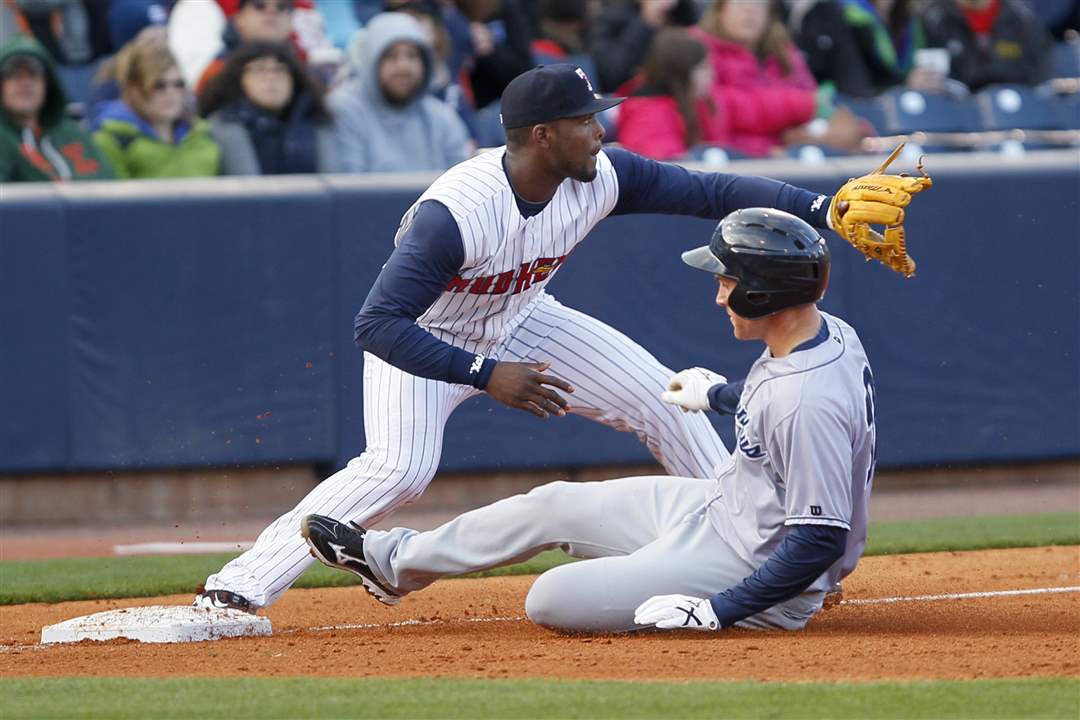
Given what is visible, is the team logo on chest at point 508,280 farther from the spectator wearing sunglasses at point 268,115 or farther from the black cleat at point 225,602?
the spectator wearing sunglasses at point 268,115

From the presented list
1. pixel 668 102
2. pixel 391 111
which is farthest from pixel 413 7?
pixel 668 102

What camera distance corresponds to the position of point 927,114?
11.2m

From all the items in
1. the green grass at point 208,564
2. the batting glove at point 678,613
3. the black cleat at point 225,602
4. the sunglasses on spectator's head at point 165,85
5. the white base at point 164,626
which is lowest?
the green grass at point 208,564

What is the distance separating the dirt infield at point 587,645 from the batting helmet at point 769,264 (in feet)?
2.97

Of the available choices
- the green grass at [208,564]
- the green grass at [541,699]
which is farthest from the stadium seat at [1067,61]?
the green grass at [541,699]

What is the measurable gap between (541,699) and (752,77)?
713 centimetres

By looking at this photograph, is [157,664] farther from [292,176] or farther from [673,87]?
[673,87]

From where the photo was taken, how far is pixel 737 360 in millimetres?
8883

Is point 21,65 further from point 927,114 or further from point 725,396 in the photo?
point 927,114

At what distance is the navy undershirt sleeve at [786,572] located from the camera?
4480mm

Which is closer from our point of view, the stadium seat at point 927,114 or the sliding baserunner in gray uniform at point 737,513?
the sliding baserunner in gray uniform at point 737,513

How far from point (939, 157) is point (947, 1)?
3.12 metres

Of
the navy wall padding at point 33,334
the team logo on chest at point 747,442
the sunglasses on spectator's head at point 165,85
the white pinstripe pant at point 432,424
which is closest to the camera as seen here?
the team logo on chest at point 747,442

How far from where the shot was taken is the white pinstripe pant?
5.18 meters
